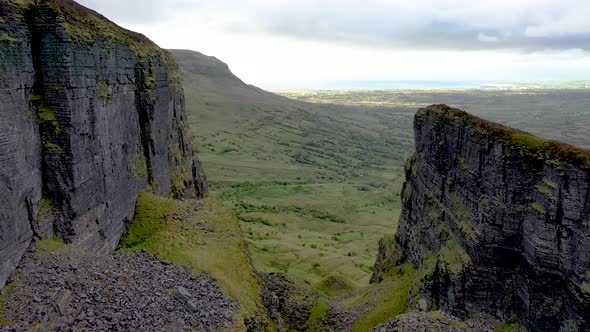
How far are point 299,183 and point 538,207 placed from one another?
91.3 m

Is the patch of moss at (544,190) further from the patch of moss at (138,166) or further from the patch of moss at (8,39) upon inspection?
the patch of moss at (8,39)

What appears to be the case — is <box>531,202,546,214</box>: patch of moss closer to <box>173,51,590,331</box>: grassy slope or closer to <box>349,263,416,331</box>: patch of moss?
<box>349,263,416,331</box>: patch of moss

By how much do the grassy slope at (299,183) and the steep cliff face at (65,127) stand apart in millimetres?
22002

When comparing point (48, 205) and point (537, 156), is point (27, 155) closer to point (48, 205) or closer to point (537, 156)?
point (48, 205)

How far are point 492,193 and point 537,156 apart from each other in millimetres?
2998

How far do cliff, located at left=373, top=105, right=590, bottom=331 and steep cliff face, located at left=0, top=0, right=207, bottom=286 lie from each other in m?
17.9

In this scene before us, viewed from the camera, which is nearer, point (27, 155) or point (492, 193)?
point (27, 155)

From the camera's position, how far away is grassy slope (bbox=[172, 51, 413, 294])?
178 feet

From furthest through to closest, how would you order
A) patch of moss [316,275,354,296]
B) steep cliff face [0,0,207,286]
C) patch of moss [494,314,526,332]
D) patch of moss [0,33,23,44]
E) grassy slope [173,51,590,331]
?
grassy slope [173,51,590,331] < patch of moss [316,275,354,296] < patch of moss [494,314,526,332] < steep cliff face [0,0,207,286] < patch of moss [0,33,23,44]

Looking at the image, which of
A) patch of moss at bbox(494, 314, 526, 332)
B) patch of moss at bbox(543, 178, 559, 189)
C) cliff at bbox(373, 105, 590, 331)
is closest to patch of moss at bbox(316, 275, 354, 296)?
cliff at bbox(373, 105, 590, 331)

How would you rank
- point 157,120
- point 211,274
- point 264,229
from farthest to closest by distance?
1. point 264,229
2. point 157,120
3. point 211,274

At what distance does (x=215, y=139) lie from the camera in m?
132

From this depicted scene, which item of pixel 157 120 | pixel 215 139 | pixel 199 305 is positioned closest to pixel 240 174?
pixel 215 139

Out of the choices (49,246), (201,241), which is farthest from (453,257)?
(49,246)
